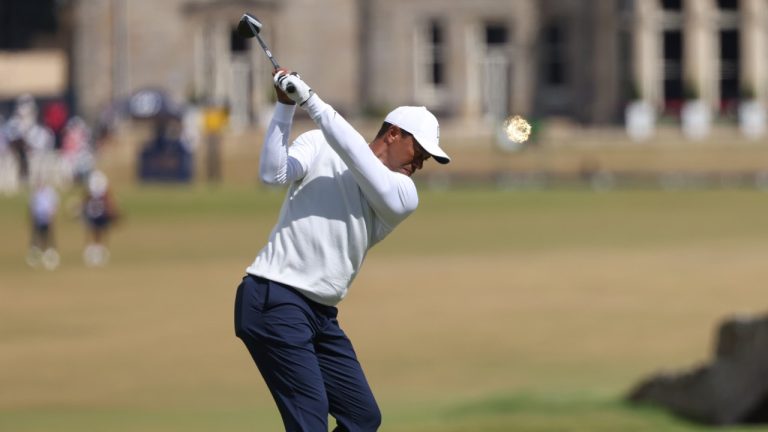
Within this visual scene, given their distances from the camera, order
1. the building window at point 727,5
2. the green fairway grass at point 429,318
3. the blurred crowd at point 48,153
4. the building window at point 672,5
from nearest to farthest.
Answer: the green fairway grass at point 429,318 < the blurred crowd at point 48,153 < the building window at point 727,5 < the building window at point 672,5

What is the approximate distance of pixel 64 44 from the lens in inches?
3546

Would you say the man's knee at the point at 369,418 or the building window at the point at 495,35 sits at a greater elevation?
the building window at the point at 495,35

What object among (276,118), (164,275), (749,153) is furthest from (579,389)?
(749,153)

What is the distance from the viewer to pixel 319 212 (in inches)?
328

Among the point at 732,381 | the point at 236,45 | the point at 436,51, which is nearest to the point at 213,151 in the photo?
the point at 236,45

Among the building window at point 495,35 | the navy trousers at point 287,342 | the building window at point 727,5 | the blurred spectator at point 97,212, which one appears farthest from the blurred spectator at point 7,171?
the navy trousers at point 287,342

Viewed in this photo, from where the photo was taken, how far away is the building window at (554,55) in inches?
2420

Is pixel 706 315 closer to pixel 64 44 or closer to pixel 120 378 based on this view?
pixel 120 378

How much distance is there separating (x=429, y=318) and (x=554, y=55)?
37.9 metres

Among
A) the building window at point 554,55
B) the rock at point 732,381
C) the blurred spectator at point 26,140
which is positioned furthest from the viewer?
the building window at point 554,55

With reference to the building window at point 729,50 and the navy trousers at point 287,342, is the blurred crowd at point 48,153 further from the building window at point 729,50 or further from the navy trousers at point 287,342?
the navy trousers at point 287,342

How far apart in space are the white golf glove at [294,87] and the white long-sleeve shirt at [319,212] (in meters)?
0.22

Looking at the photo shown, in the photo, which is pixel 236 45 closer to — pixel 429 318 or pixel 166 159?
pixel 166 159

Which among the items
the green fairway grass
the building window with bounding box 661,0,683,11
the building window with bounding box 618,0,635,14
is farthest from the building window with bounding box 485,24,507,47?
the green fairway grass
